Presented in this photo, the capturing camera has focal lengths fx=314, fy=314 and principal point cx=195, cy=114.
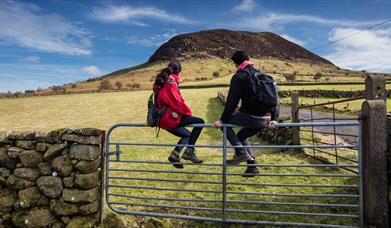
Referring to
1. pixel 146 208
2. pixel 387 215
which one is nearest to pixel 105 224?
pixel 146 208

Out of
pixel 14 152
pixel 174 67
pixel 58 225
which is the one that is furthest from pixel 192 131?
pixel 14 152

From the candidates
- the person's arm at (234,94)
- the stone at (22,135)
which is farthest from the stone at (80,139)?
the person's arm at (234,94)

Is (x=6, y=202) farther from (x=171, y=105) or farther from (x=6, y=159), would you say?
(x=171, y=105)

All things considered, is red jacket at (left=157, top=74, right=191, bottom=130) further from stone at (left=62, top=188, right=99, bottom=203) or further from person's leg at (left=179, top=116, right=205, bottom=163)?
stone at (left=62, top=188, right=99, bottom=203)

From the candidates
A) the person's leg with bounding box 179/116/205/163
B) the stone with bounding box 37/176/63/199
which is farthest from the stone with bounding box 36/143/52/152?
the person's leg with bounding box 179/116/205/163

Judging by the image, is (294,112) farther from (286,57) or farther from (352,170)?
(286,57)

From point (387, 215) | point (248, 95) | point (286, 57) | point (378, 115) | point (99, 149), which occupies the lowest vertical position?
point (387, 215)

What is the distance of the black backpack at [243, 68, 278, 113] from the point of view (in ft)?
17.9

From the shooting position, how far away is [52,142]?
A: 580cm

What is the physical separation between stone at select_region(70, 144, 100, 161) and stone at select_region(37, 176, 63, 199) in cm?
59

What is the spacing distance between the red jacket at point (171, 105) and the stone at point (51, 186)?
216 centimetres

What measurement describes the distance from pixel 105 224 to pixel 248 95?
11.5ft

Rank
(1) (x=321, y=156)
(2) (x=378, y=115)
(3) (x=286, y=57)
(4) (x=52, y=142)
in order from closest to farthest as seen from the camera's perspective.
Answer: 1. (2) (x=378, y=115)
2. (4) (x=52, y=142)
3. (1) (x=321, y=156)
4. (3) (x=286, y=57)

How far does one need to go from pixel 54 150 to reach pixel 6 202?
56.5 inches
